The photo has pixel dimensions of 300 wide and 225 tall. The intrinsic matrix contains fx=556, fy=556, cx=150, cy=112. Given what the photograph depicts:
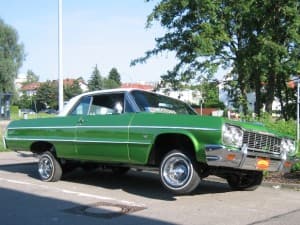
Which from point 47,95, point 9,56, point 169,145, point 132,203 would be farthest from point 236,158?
point 47,95

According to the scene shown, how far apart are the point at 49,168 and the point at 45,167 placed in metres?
0.12

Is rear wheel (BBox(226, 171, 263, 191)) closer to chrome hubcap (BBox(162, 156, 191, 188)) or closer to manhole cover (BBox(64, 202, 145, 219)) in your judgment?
chrome hubcap (BBox(162, 156, 191, 188))

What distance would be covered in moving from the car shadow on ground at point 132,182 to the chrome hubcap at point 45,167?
49cm

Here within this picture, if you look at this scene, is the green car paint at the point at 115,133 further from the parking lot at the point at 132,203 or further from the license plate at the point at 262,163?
the license plate at the point at 262,163

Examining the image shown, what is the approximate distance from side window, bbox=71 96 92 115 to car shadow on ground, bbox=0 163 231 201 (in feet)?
4.86

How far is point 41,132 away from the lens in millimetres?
11266

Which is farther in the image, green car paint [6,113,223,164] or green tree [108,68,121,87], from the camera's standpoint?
green tree [108,68,121,87]

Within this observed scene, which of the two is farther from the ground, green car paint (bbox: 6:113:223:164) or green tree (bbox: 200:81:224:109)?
green tree (bbox: 200:81:224:109)

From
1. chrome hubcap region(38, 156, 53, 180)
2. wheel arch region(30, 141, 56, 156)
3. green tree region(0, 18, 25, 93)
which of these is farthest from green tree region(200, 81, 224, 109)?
green tree region(0, 18, 25, 93)

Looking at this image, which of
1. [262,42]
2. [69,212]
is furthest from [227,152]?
[262,42]

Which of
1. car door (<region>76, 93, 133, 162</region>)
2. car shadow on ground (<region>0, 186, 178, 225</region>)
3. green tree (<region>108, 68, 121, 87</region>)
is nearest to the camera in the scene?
car shadow on ground (<region>0, 186, 178, 225</region>)

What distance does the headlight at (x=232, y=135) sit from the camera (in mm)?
8266

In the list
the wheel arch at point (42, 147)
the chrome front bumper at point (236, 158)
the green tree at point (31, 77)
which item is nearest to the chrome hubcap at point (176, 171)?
the chrome front bumper at point (236, 158)

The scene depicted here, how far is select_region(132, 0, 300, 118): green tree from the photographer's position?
1961 centimetres
